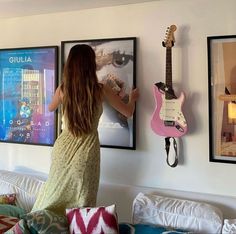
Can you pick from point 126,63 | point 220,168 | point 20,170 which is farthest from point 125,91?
point 20,170

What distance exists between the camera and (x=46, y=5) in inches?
89.2

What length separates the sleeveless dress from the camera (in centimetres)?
188

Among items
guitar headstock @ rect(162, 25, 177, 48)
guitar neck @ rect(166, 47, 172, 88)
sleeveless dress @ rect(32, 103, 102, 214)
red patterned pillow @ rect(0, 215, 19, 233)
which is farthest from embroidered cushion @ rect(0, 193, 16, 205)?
guitar headstock @ rect(162, 25, 177, 48)

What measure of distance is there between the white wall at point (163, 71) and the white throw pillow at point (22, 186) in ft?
1.53

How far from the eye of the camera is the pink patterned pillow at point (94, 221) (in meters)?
1.68

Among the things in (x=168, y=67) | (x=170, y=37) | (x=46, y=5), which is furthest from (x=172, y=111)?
(x=46, y=5)

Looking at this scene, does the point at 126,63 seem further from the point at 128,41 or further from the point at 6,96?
the point at 6,96

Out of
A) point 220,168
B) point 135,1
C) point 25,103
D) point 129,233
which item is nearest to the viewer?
point 129,233

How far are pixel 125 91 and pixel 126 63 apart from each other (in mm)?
177

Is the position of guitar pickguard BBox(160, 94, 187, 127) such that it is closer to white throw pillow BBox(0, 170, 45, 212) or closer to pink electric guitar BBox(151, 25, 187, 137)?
pink electric guitar BBox(151, 25, 187, 137)

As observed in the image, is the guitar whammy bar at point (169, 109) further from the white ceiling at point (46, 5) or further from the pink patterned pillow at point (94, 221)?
the pink patterned pillow at point (94, 221)

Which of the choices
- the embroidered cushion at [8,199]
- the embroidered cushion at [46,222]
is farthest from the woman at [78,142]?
the embroidered cushion at [8,199]

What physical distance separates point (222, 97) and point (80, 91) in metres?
0.79

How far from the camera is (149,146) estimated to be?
2145 mm
